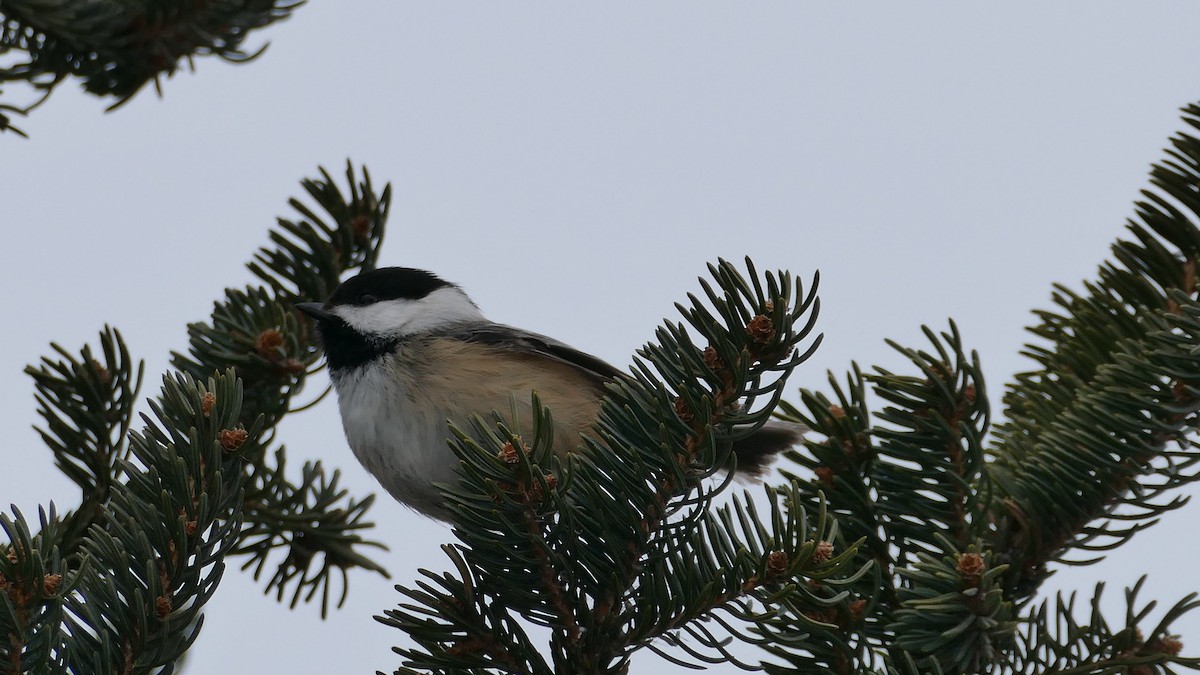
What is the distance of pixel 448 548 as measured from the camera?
156 cm

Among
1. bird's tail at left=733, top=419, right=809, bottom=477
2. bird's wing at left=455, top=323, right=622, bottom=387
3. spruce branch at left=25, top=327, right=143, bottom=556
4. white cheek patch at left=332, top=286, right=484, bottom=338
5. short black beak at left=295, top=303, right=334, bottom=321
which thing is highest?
white cheek patch at left=332, top=286, right=484, bottom=338

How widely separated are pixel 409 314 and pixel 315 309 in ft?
2.27

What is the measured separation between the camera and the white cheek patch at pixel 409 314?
275 centimetres

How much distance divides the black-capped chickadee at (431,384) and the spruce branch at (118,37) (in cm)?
52

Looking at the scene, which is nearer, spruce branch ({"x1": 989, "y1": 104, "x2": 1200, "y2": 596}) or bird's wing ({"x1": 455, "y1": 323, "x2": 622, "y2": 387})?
spruce branch ({"x1": 989, "y1": 104, "x2": 1200, "y2": 596})

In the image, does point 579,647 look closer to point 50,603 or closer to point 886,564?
point 886,564

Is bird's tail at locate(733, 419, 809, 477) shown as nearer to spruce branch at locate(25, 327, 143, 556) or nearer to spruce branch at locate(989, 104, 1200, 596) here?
spruce branch at locate(989, 104, 1200, 596)

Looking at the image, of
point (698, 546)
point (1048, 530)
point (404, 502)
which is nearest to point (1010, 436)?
point (1048, 530)

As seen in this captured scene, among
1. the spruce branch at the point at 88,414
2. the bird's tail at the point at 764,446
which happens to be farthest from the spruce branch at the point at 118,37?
the bird's tail at the point at 764,446

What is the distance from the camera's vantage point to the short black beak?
2.25 meters

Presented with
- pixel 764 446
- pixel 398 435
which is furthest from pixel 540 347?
pixel 764 446

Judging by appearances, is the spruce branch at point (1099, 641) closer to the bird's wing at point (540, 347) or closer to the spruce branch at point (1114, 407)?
the spruce branch at point (1114, 407)

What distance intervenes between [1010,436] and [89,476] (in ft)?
4.85

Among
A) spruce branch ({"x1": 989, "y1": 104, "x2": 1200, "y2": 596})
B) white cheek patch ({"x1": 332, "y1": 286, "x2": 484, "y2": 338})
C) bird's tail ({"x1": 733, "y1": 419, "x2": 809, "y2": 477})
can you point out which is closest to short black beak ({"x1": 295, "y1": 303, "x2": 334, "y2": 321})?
white cheek patch ({"x1": 332, "y1": 286, "x2": 484, "y2": 338})
